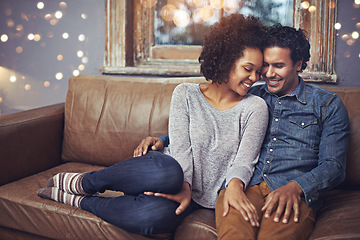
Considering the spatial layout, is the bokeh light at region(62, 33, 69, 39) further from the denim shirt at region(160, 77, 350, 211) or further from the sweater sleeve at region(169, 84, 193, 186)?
the denim shirt at region(160, 77, 350, 211)

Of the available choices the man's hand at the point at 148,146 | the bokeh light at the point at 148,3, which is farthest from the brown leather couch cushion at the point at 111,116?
the bokeh light at the point at 148,3

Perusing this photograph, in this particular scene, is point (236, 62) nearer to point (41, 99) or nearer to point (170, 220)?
point (170, 220)

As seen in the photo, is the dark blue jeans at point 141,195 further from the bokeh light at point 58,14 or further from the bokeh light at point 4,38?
the bokeh light at point 4,38

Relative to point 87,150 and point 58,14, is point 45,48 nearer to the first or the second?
point 58,14

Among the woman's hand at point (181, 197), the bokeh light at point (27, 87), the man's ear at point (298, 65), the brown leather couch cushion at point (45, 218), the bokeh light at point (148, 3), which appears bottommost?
the brown leather couch cushion at point (45, 218)

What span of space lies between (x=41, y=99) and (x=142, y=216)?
1747 millimetres

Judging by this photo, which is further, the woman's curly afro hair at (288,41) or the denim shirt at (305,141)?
the woman's curly afro hair at (288,41)

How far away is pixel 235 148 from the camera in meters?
1.34

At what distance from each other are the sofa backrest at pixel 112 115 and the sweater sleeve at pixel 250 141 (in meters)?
0.47

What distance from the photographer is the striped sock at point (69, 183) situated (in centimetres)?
133

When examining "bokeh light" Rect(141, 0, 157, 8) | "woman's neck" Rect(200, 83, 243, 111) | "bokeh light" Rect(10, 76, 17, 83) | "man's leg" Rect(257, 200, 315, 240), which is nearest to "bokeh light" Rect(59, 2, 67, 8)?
"bokeh light" Rect(141, 0, 157, 8)

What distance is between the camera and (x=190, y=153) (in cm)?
135

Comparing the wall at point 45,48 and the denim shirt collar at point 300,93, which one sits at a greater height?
the wall at point 45,48

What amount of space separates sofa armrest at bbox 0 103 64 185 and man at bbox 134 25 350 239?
650 millimetres
